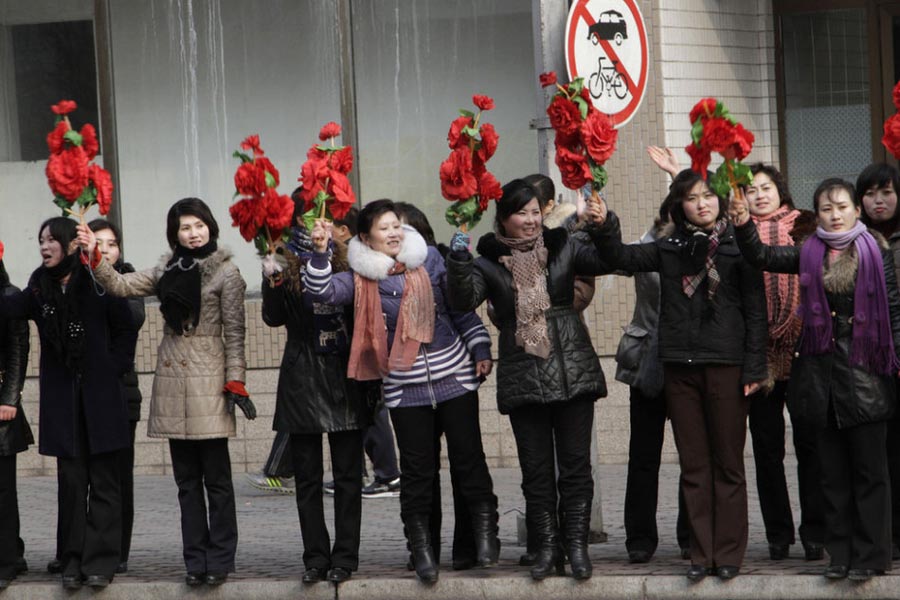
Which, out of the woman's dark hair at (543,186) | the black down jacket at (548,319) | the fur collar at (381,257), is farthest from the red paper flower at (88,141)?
the woman's dark hair at (543,186)

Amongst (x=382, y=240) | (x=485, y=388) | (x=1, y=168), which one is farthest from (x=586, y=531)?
(x=1, y=168)

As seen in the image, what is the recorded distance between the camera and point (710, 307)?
7.80m

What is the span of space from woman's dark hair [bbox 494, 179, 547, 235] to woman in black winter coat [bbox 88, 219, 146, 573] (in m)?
2.02

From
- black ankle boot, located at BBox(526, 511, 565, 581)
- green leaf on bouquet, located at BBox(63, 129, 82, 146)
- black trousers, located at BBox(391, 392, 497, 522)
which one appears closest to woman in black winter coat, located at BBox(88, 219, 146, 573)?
green leaf on bouquet, located at BBox(63, 129, 82, 146)

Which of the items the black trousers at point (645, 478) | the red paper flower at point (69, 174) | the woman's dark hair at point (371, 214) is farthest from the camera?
the black trousers at point (645, 478)

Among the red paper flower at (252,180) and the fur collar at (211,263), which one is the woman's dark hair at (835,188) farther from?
the fur collar at (211,263)

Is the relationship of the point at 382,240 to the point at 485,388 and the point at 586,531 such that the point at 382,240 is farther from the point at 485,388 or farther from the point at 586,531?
the point at 485,388

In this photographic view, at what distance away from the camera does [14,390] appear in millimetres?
8781

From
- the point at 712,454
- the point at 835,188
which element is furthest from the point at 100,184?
the point at 835,188

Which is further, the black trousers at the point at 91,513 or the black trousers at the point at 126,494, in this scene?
the black trousers at the point at 126,494

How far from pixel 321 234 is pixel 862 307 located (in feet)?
8.16

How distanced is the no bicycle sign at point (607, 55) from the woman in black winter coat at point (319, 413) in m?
1.62

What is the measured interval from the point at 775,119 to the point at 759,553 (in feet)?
16.2

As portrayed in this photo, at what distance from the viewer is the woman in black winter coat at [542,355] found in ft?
25.9
